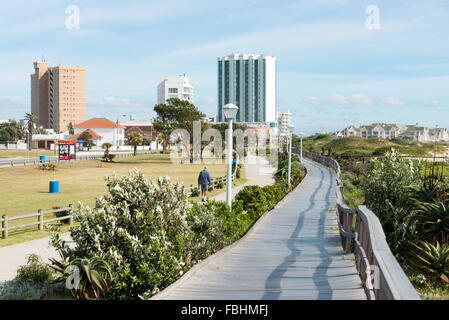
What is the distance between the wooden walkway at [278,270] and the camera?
6.46 m

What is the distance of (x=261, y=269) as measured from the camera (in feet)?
26.5

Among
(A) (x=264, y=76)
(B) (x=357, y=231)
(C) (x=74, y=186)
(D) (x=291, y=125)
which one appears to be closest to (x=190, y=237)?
(B) (x=357, y=231)

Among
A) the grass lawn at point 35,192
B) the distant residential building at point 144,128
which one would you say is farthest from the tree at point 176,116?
the distant residential building at point 144,128

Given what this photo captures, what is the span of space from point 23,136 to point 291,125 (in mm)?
107874

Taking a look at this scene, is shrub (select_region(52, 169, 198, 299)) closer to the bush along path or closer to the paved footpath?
the bush along path

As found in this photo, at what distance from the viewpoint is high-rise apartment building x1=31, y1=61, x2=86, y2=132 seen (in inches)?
7279

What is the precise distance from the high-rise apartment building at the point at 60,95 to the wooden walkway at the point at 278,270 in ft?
607

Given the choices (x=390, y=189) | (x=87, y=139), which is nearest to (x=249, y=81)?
(x=87, y=139)

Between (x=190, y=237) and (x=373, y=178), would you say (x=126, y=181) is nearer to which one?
(x=190, y=237)

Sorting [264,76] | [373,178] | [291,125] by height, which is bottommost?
[373,178]

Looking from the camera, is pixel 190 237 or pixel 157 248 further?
pixel 190 237

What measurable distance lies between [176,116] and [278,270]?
61523mm

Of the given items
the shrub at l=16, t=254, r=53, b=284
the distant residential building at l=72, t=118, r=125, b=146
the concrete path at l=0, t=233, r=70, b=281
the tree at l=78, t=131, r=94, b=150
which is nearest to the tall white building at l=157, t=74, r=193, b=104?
the distant residential building at l=72, t=118, r=125, b=146

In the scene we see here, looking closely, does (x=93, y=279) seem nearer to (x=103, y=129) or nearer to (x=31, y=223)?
(x=31, y=223)
